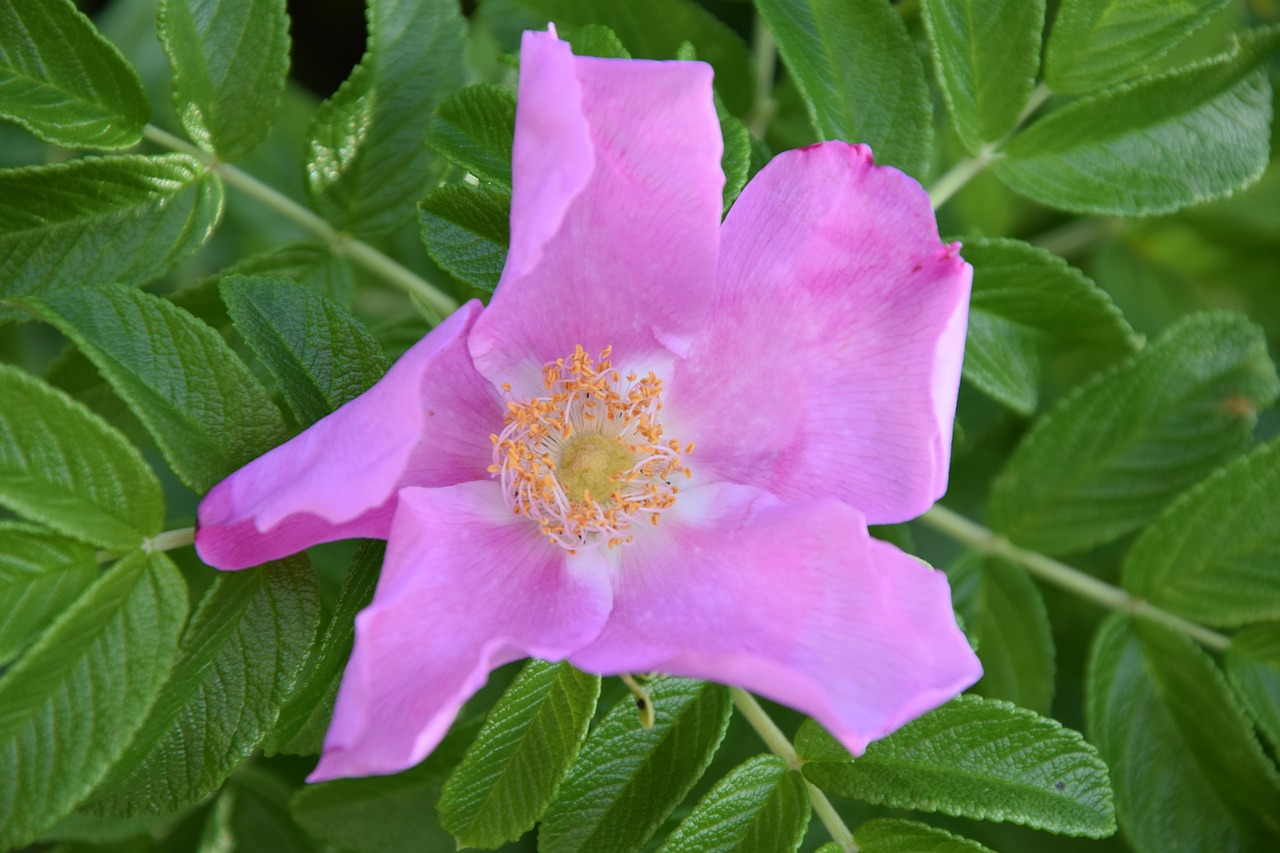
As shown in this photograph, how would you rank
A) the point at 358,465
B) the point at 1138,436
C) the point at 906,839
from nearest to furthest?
the point at 358,465, the point at 906,839, the point at 1138,436

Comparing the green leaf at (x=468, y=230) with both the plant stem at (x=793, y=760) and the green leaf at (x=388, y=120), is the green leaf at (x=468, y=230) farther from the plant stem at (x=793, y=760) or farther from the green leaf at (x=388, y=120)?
the plant stem at (x=793, y=760)

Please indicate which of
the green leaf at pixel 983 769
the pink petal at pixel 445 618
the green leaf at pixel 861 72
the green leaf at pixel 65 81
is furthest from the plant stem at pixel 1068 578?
the green leaf at pixel 65 81

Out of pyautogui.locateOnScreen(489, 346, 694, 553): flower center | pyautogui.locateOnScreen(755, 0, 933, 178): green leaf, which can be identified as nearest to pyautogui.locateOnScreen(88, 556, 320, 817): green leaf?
pyautogui.locateOnScreen(489, 346, 694, 553): flower center

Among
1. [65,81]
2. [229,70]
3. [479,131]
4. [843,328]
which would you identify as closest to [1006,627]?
[843,328]

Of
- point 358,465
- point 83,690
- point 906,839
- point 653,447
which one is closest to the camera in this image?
point 358,465

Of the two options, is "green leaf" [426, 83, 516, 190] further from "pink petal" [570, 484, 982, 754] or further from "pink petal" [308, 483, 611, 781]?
"pink petal" [570, 484, 982, 754]

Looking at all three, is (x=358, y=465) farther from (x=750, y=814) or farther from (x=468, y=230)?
(x=750, y=814)

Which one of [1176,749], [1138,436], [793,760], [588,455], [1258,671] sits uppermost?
[588,455]

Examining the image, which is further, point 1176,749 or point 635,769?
point 1176,749
